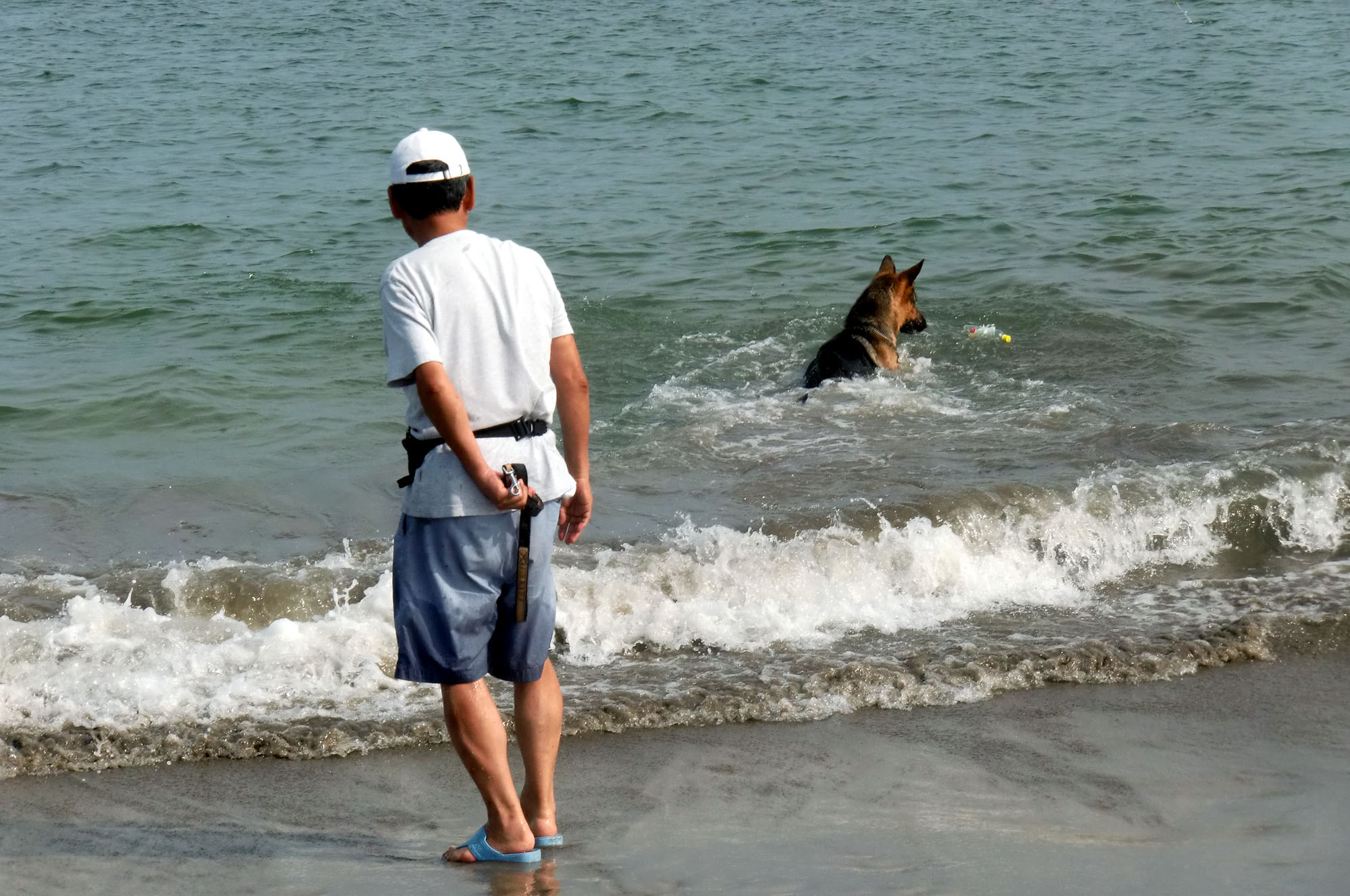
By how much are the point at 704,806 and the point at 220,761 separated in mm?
1723

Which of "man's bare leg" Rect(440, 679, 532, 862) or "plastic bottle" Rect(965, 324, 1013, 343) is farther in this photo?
"plastic bottle" Rect(965, 324, 1013, 343)

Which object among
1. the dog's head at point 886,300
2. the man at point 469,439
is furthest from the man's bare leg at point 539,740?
the dog's head at point 886,300

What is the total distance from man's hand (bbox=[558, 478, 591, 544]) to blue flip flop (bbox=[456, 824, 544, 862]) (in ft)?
2.74

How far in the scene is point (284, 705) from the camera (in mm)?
5211

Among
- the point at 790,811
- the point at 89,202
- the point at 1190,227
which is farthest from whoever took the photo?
the point at 89,202

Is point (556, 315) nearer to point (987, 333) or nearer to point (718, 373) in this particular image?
point (718, 373)

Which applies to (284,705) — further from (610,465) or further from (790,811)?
(610,465)

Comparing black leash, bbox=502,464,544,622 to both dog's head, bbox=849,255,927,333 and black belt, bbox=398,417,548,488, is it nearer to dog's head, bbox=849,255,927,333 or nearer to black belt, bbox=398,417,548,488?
black belt, bbox=398,417,548,488

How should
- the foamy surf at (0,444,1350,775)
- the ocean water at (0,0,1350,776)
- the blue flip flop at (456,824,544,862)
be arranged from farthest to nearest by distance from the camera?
1. the ocean water at (0,0,1350,776)
2. the foamy surf at (0,444,1350,775)
3. the blue flip flop at (456,824,544,862)

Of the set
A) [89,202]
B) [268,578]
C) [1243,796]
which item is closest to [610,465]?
[268,578]

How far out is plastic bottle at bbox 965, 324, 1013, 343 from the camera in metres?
11.0

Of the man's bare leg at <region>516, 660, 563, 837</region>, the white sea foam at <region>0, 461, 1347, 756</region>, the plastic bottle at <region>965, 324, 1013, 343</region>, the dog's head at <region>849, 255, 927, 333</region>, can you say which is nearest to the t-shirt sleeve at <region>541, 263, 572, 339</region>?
the man's bare leg at <region>516, 660, 563, 837</region>

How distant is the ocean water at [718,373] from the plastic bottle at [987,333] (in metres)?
0.12

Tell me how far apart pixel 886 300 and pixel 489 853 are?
699cm
